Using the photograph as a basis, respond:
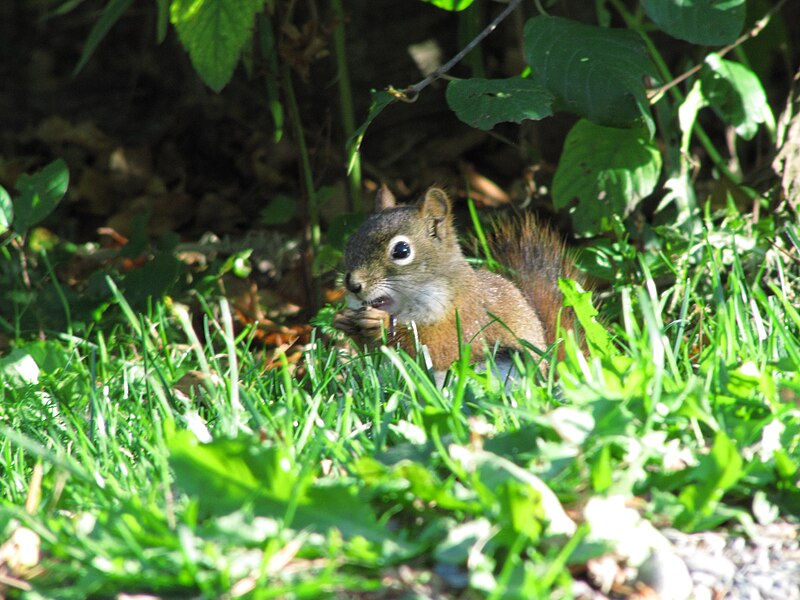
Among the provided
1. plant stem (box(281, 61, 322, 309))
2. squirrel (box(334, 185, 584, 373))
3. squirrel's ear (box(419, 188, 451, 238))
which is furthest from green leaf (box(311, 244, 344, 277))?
squirrel's ear (box(419, 188, 451, 238))

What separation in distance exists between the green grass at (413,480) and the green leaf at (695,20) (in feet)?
2.41

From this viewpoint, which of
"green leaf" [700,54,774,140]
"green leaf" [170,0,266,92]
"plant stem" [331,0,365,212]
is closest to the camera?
"green leaf" [170,0,266,92]

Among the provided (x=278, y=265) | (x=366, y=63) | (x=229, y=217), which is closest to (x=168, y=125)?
(x=229, y=217)

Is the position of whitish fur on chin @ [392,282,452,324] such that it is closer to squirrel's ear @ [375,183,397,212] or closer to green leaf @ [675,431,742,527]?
squirrel's ear @ [375,183,397,212]

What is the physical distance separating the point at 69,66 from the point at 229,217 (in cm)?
169

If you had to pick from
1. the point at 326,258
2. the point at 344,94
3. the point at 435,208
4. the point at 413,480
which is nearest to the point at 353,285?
the point at 435,208

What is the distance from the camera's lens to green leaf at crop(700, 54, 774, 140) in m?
2.62

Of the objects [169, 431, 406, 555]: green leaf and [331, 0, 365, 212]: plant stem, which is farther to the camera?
[331, 0, 365, 212]: plant stem

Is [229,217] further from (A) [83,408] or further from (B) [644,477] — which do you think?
(B) [644,477]

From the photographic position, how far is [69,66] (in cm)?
520

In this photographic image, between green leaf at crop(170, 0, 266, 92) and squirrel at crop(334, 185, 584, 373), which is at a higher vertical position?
green leaf at crop(170, 0, 266, 92)

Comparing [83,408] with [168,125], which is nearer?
[83,408]

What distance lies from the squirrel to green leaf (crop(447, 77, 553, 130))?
1.01 feet

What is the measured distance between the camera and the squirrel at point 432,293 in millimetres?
2402
